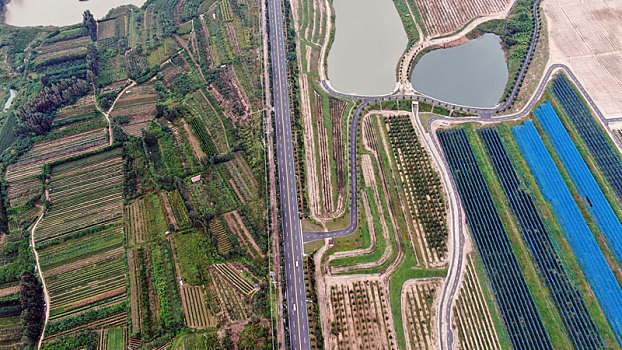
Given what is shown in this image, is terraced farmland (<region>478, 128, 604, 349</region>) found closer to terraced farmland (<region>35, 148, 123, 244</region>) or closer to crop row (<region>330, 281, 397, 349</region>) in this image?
crop row (<region>330, 281, 397, 349</region>)

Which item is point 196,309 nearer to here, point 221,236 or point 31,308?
point 221,236

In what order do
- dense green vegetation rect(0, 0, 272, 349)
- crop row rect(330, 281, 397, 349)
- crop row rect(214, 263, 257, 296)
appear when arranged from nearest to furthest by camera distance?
crop row rect(330, 281, 397, 349), dense green vegetation rect(0, 0, 272, 349), crop row rect(214, 263, 257, 296)

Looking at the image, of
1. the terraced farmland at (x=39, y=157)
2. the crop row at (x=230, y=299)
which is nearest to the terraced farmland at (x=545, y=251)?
the crop row at (x=230, y=299)

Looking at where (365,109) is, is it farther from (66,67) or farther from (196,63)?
(66,67)

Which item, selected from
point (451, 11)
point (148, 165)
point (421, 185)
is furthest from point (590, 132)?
point (148, 165)

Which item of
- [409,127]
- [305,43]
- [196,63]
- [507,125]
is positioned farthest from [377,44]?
[196,63]

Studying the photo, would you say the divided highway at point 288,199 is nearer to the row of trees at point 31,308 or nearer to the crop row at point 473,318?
the crop row at point 473,318

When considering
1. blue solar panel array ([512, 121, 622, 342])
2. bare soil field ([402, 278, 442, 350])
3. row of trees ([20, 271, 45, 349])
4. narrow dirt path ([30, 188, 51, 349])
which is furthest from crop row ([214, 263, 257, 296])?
blue solar panel array ([512, 121, 622, 342])
